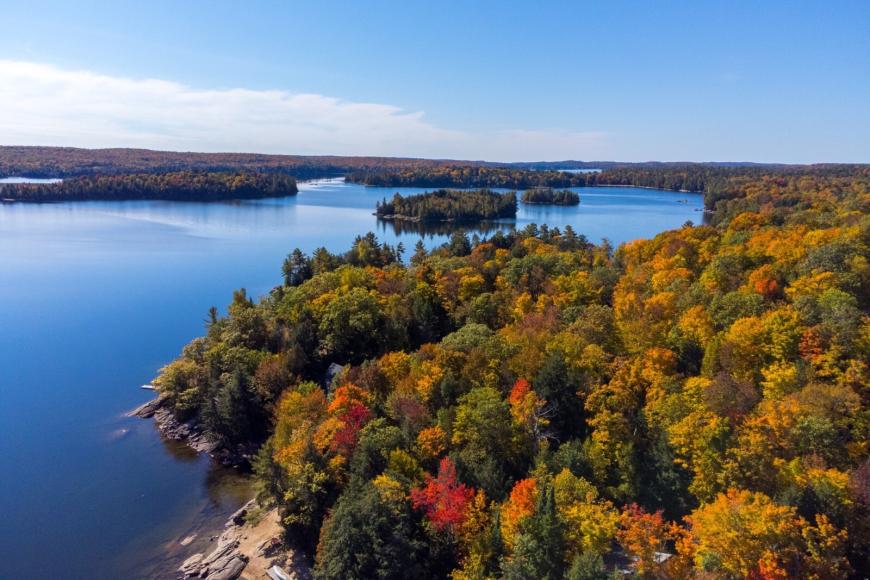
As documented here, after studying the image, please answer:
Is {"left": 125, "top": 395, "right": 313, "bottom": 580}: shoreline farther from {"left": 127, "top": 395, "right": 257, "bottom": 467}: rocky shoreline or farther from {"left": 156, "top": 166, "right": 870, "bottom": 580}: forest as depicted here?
{"left": 127, "top": 395, "right": 257, "bottom": 467}: rocky shoreline

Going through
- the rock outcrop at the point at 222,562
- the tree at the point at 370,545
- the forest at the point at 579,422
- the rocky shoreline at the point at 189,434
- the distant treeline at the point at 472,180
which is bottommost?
the rock outcrop at the point at 222,562

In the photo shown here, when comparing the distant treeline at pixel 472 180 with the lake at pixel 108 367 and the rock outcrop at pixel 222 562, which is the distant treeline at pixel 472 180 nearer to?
the lake at pixel 108 367

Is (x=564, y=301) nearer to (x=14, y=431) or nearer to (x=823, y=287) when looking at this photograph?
(x=823, y=287)

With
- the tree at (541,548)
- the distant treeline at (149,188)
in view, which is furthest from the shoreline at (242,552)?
the distant treeline at (149,188)

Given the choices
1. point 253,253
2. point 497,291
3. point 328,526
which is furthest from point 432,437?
point 253,253

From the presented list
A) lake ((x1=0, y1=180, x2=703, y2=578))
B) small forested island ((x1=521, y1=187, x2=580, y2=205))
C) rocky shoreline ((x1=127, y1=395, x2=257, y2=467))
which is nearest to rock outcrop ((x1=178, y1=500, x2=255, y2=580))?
lake ((x1=0, y1=180, x2=703, y2=578))

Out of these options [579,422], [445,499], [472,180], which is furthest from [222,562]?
[472,180]
